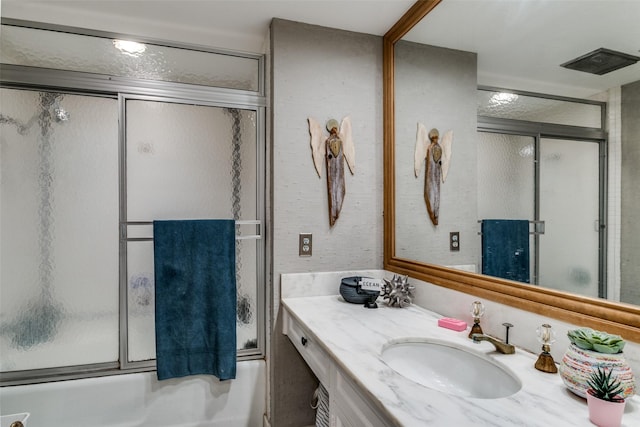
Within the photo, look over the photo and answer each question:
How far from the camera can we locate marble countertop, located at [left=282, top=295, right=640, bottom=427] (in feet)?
2.46

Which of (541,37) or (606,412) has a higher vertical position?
(541,37)

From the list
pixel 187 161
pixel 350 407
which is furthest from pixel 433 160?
pixel 187 161

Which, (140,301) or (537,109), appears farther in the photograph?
(140,301)

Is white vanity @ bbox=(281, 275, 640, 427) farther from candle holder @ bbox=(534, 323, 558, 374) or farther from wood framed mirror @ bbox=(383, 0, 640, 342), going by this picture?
wood framed mirror @ bbox=(383, 0, 640, 342)

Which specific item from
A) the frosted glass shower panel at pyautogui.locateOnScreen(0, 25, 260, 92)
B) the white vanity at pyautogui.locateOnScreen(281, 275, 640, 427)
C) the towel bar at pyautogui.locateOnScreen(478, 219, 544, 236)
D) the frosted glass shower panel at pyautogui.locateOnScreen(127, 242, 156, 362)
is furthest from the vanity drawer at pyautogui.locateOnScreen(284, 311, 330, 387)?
the frosted glass shower panel at pyautogui.locateOnScreen(0, 25, 260, 92)

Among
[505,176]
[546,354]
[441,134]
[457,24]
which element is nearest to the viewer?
[546,354]

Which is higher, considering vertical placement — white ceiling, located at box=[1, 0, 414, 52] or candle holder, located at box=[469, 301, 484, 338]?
white ceiling, located at box=[1, 0, 414, 52]

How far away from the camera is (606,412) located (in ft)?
2.34

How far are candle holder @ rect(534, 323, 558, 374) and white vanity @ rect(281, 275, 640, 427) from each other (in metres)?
0.02

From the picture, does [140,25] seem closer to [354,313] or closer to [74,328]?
[74,328]

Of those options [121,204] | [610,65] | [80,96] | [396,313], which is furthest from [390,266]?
[80,96]

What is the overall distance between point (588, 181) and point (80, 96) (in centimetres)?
212

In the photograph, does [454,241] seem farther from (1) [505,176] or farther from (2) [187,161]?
(2) [187,161]

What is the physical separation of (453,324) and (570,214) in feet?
1.80
